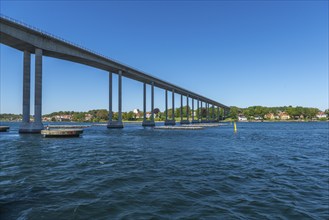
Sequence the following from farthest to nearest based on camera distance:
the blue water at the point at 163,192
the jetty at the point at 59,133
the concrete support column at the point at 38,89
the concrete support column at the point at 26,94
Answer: the concrete support column at the point at 38,89
the concrete support column at the point at 26,94
the jetty at the point at 59,133
the blue water at the point at 163,192

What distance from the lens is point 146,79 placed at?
4222 inches

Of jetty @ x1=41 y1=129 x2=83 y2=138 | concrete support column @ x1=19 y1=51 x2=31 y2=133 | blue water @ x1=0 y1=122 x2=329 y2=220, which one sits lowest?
blue water @ x1=0 y1=122 x2=329 y2=220

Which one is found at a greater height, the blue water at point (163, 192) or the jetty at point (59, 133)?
the jetty at point (59, 133)

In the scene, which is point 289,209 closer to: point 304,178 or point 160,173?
point 304,178

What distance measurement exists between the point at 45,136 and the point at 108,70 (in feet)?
172

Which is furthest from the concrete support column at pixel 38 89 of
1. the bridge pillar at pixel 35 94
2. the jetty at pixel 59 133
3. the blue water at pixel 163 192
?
the blue water at pixel 163 192

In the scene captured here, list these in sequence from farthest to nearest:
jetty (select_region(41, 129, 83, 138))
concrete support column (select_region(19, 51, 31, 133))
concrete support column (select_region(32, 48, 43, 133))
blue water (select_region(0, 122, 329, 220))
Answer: concrete support column (select_region(32, 48, 43, 133)) → concrete support column (select_region(19, 51, 31, 133)) → jetty (select_region(41, 129, 83, 138)) → blue water (select_region(0, 122, 329, 220))

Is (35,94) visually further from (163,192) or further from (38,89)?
(163,192)

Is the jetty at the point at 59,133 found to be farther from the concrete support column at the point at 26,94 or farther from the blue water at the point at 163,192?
the blue water at the point at 163,192

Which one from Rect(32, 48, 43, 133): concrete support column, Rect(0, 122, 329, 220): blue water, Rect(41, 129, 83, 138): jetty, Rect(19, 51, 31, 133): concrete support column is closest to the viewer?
Rect(0, 122, 329, 220): blue water

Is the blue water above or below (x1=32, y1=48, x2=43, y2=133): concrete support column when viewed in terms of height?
below

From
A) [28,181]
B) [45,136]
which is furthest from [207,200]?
[45,136]

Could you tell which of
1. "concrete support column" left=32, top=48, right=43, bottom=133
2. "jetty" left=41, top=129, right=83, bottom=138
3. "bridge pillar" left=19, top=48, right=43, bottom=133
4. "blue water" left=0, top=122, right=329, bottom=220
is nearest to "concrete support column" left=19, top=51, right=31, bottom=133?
"bridge pillar" left=19, top=48, right=43, bottom=133

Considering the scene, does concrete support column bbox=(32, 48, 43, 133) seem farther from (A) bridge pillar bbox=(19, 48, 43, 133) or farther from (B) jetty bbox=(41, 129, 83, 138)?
(B) jetty bbox=(41, 129, 83, 138)
